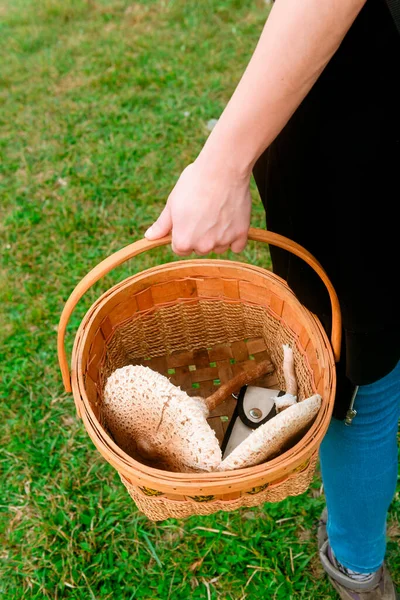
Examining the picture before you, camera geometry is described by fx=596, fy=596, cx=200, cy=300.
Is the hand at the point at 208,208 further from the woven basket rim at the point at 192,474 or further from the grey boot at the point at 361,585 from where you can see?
the grey boot at the point at 361,585

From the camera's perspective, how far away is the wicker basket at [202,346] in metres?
0.82

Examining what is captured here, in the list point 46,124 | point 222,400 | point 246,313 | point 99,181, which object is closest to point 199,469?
point 222,400

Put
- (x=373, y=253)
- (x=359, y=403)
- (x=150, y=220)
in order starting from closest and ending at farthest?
(x=373, y=253) < (x=359, y=403) < (x=150, y=220)

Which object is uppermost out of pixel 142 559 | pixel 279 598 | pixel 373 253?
pixel 373 253

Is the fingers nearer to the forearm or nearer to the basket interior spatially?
the forearm

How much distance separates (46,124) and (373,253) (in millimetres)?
2265

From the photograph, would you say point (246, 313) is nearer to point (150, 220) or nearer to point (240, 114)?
point (240, 114)

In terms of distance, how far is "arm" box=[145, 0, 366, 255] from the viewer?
63 cm

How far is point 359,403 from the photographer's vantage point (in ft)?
3.28

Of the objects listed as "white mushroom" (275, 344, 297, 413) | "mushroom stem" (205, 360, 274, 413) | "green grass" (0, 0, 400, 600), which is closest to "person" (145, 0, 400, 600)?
"white mushroom" (275, 344, 297, 413)

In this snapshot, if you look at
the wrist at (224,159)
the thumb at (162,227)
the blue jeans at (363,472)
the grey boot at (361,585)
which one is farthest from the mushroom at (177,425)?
the grey boot at (361,585)

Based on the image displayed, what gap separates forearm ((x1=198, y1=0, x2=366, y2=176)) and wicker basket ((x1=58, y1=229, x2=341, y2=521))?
19 centimetres

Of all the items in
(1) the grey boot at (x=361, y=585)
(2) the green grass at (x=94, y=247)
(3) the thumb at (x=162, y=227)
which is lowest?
(1) the grey boot at (x=361, y=585)

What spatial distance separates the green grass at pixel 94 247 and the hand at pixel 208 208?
932 millimetres
